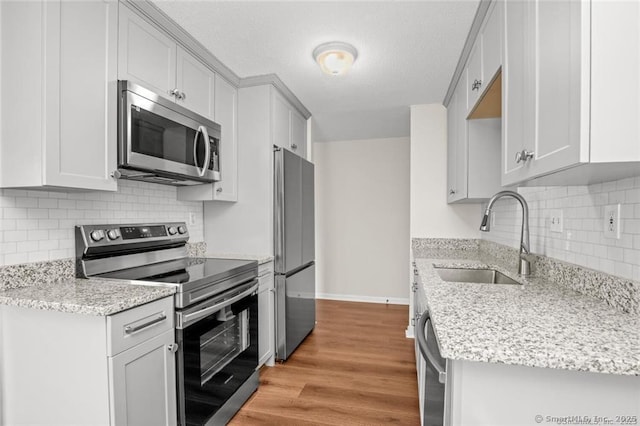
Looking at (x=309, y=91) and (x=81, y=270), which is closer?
(x=81, y=270)

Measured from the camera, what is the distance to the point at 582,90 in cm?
83

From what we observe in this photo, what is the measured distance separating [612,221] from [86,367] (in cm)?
199

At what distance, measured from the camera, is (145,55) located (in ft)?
5.96

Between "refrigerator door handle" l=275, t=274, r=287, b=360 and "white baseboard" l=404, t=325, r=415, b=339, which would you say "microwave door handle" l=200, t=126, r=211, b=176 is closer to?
"refrigerator door handle" l=275, t=274, r=287, b=360

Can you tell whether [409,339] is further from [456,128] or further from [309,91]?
[309,91]

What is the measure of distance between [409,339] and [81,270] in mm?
2696

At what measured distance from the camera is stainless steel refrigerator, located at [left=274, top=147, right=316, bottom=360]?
105 inches

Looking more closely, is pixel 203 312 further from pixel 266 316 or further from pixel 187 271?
pixel 266 316

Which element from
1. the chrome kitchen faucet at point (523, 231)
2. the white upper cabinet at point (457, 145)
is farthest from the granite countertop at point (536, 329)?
the white upper cabinet at point (457, 145)

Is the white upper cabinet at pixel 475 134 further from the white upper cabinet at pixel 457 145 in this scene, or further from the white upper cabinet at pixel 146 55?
the white upper cabinet at pixel 146 55

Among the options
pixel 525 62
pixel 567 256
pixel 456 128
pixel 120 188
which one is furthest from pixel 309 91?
pixel 567 256

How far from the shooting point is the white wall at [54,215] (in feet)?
4.87

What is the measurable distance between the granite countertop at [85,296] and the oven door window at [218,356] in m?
0.30

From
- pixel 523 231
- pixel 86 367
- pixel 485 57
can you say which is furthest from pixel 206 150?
pixel 523 231
